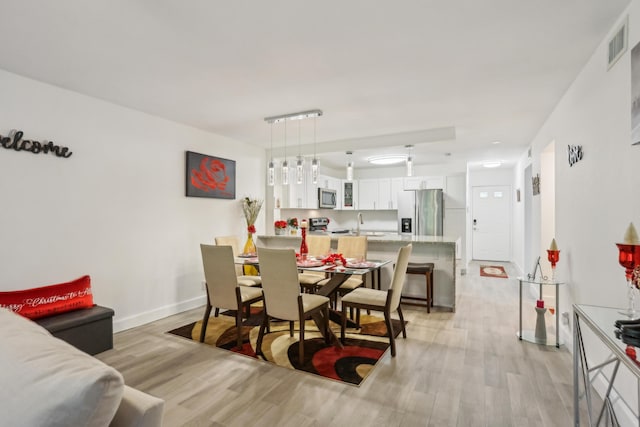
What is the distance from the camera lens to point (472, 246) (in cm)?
902

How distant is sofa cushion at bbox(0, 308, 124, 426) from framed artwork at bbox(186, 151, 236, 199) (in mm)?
3789

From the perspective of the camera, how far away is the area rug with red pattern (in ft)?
8.85

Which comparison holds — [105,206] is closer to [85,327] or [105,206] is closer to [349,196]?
[85,327]

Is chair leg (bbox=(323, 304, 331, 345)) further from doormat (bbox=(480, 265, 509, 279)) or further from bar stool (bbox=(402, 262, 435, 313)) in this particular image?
doormat (bbox=(480, 265, 509, 279))

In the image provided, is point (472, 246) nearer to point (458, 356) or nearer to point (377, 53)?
point (458, 356)

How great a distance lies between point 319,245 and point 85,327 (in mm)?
2694

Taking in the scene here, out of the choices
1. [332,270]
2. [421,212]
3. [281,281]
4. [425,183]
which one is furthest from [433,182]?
[281,281]

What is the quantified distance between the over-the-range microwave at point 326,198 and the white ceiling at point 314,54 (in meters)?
2.94

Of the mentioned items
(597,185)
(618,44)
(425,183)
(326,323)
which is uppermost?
(618,44)

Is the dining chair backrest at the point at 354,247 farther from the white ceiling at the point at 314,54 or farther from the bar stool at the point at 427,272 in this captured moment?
the white ceiling at the point at 314,54

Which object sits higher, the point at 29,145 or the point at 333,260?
the point at 29,145

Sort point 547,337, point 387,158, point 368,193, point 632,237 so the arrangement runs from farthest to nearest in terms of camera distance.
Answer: point 368,193 → point 387,158 → point 547,337 → point 632,237

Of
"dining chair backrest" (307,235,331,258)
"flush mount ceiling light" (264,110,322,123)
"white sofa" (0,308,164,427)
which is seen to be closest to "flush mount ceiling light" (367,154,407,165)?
"dining chair backrest" (307,235,331,258)

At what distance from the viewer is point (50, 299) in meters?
2.86
